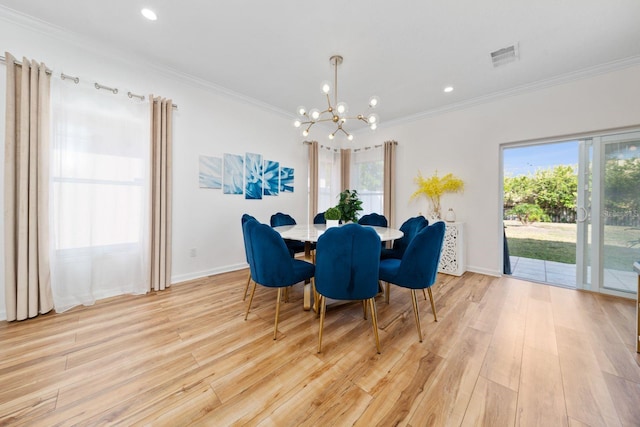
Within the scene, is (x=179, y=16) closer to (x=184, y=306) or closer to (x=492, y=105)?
(x=184, y=306)

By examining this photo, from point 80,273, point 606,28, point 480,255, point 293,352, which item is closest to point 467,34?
point 606,28

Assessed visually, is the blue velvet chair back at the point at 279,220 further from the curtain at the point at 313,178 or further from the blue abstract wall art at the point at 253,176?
the curtain at the point at 313,178

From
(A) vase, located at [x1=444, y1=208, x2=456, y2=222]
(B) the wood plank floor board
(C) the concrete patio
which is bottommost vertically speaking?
(B) the wood plank floor board

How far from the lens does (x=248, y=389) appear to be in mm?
1318

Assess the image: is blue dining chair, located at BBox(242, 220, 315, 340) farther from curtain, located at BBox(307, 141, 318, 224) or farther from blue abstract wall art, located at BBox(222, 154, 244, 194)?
curtain, located at BBox(307, 141, 318, 224)

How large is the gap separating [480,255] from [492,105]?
2.29 m

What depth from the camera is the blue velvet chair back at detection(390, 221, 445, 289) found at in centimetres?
178

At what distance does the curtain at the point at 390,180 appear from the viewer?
4.38 meters

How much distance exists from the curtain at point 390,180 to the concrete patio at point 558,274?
2062mm

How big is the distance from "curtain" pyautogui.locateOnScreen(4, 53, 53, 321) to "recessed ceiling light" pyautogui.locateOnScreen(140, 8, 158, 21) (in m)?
1.07

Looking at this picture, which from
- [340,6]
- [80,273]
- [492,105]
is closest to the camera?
[340,6]

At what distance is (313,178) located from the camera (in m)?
4.50

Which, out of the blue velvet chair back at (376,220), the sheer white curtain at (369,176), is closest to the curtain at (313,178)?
the sheer white curtain at (369,176)

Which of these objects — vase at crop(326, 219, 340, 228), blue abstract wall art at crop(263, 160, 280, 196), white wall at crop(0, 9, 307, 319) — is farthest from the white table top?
blue abstract wall art at crop(263, 160, 280, 196)
